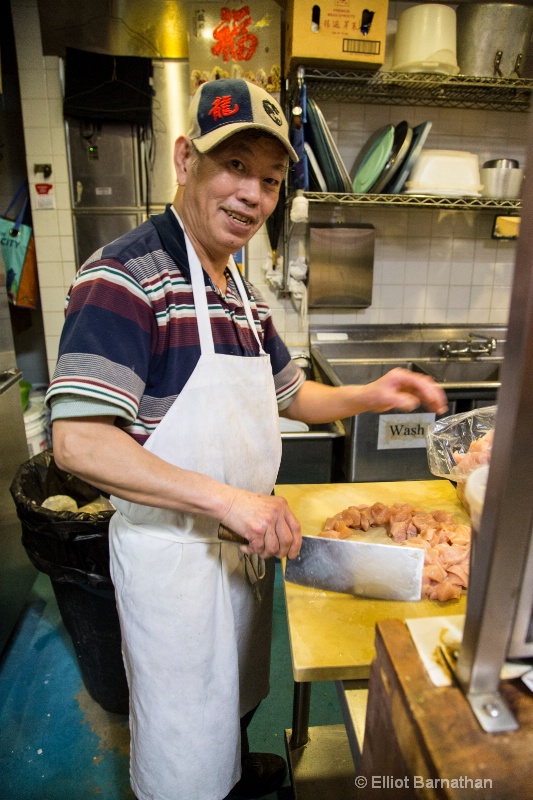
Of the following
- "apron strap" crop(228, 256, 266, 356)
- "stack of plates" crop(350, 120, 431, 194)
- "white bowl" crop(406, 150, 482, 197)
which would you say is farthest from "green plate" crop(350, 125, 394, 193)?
"apron strap" crop(228, 256, 266, 356)

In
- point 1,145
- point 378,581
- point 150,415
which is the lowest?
point 378,581

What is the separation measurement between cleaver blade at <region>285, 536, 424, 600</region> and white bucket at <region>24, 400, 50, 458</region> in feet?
7.76

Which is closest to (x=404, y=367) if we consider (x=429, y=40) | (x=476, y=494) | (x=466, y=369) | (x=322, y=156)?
(x=466, y=369)

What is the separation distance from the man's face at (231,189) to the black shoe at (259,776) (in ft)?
5.10

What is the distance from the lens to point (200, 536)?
118 centimetres

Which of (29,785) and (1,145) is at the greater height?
(1,145)

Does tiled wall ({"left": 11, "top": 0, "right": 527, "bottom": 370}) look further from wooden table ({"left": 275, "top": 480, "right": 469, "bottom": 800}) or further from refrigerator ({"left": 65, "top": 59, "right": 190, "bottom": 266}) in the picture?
wooden table ({"left": 275, "top": 480, "right": 469, "bottom": 800})

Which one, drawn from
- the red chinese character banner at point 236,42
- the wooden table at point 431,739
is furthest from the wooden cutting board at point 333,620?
the red chinese character banner at point 236,42

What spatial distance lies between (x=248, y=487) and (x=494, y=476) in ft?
2.77

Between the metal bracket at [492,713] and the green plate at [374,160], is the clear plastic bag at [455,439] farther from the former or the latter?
the green plate at [374,160]

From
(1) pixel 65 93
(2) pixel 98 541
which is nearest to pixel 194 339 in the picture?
(2) pixel 98 541

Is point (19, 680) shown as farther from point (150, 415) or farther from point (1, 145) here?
point (1, 145)

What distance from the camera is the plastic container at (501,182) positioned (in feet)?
9.46

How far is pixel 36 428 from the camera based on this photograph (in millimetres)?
3094
